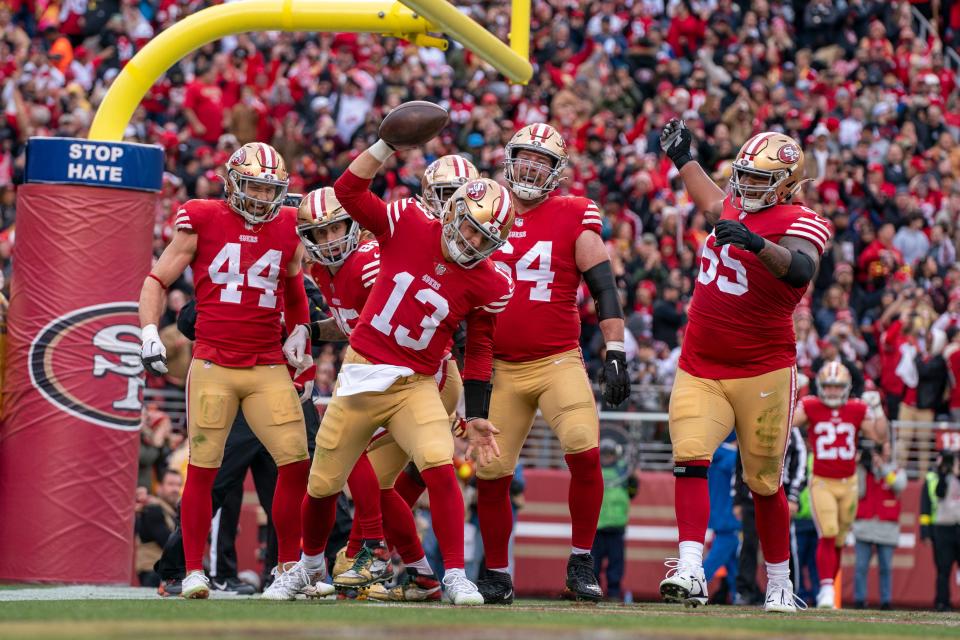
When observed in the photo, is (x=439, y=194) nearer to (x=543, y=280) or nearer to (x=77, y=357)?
(x=543, y=280)

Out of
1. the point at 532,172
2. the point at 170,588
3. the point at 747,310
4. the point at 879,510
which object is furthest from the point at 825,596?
the point at 170,588

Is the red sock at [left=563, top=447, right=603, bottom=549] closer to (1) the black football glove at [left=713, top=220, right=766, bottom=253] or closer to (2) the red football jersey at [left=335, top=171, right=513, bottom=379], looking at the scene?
(2) the red football jersey at [left=335, top=171, right=513, bottom=379]

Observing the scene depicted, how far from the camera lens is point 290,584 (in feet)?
24.0

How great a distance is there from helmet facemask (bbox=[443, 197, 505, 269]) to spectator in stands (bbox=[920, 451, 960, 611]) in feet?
24.9

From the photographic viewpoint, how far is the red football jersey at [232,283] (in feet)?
24.5

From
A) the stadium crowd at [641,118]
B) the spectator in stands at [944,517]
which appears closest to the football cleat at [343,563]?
the stadium crowd at [641,118]

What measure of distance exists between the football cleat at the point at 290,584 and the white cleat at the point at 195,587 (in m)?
0.28

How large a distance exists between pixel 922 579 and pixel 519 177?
8143mm

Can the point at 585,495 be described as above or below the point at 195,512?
above

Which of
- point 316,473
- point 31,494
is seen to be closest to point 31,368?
point 31,494

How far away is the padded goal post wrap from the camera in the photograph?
9.00m

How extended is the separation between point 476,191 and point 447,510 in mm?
1335

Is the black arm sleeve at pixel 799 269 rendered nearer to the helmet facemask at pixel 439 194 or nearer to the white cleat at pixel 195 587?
the helmet facemask at pixel 439 194

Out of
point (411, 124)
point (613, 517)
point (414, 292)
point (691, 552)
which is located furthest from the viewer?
point (613, 517)
